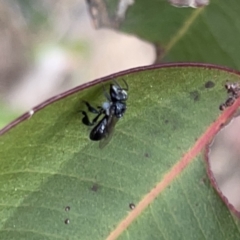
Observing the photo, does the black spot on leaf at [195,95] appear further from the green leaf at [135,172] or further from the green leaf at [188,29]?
the green leaf at [188,29]

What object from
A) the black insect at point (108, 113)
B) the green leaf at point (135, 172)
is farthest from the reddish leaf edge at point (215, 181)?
the black insect at point (108, 113)

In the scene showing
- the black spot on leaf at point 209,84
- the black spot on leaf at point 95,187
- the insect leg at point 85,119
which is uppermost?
the black spot on leaf at point 209,84

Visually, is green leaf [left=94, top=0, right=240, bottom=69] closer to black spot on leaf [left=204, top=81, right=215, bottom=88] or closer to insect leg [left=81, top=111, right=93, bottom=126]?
black spot on leaf [left=204, top=81, right=215, bottom=88]

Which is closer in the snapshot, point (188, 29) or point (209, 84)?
point (209, 84)

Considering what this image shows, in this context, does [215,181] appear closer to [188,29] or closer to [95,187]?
[95,187]

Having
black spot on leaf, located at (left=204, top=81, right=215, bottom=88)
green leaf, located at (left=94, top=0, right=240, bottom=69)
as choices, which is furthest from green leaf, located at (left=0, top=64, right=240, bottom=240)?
green leaf, located at (left=94, top=0, right=240, bottom=69)

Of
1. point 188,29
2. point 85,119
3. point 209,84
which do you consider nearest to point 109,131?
point 85,119
